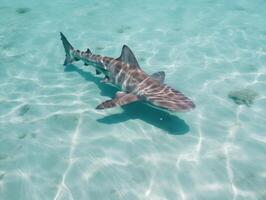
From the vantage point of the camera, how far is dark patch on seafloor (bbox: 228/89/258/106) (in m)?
9.15

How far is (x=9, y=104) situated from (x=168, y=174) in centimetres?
557

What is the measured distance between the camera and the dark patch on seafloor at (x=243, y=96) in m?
9.15

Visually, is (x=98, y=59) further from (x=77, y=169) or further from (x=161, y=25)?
(x=161, y=25)

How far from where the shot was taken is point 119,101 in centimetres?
802

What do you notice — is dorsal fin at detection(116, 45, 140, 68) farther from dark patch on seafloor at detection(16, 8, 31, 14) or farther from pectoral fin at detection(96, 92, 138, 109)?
dark patch on seafloor at detection(16, 8, 31, 14)

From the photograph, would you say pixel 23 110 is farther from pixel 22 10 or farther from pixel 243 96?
pixel 22 10

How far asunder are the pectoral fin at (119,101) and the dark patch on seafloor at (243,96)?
311 cm

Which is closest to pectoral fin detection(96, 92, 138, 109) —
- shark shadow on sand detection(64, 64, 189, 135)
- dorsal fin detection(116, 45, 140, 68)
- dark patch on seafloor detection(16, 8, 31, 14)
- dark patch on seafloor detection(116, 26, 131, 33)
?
shark shadow on sand detection(64, 64, 189, 135)

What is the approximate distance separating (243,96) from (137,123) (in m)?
3.28

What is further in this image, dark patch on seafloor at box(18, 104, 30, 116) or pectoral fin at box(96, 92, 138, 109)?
dark patch on seafloor at box(18, 104, 30, 116)

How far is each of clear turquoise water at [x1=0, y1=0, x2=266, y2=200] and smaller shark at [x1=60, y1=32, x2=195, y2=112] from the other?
0.69 metres

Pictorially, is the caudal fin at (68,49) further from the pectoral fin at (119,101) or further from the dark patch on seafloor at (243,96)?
the dark patch on seafloor at (243,96)

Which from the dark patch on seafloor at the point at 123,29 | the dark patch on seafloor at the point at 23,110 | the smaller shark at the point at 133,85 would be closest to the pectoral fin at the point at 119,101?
the smaller shark at the point at 133,85

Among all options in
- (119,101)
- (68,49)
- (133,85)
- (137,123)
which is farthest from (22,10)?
(137,123)
